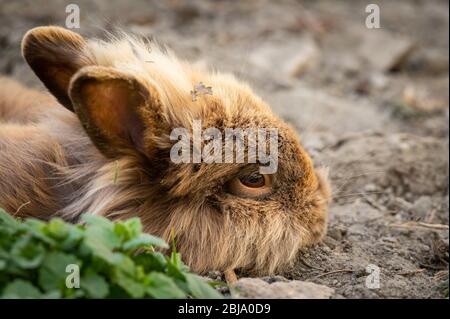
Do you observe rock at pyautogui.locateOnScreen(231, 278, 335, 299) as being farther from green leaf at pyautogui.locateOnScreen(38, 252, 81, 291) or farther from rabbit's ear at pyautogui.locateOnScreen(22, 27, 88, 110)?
rabbit's ear at pyautogui.locateOnScreen(22, 27, 88, 110)

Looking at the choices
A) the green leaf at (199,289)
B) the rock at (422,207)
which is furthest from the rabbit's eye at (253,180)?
the rock at (422,207)

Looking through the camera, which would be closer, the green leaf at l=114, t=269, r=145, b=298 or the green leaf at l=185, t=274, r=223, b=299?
the green leaf at l=114, t=269, r=145, b=298

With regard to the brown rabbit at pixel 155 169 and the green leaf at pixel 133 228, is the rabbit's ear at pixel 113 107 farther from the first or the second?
the green leaf at pixel 133 228

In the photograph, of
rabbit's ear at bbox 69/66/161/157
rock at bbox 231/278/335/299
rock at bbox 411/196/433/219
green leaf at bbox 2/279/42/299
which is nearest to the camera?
green leaf at bbox 2/279/42/299

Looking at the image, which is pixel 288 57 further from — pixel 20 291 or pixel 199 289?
pixel 20 291

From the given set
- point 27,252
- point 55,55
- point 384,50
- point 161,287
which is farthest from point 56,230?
point 384,50

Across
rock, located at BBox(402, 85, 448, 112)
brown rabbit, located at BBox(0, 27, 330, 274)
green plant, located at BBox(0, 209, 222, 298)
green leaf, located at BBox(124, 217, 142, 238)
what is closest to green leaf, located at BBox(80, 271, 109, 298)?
green plant, located at BBox(0, 209, 222, 298)
